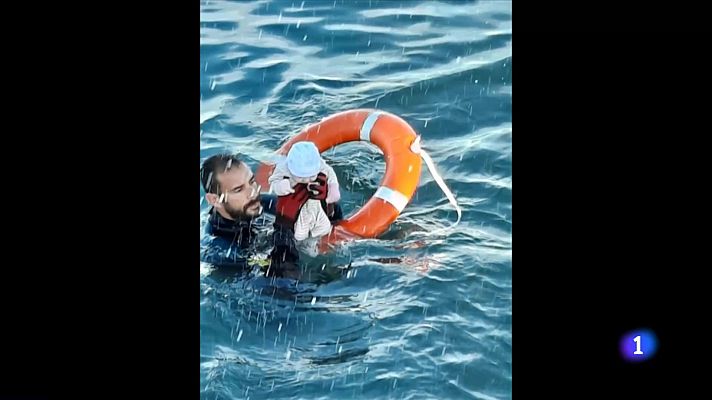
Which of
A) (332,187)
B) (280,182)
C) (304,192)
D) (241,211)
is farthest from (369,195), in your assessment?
(241,211)

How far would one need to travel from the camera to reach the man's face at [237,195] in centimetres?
394

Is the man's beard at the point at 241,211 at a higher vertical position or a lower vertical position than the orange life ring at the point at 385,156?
lower

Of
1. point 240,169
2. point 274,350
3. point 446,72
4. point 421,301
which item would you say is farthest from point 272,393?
point 446,72

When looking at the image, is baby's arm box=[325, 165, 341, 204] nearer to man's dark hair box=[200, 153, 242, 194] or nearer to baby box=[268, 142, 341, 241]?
baby box=[268, 142, 341, 241]

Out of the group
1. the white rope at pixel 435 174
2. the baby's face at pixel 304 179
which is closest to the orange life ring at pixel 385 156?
the white rope at pixel 435 174

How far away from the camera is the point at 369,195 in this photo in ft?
13.0

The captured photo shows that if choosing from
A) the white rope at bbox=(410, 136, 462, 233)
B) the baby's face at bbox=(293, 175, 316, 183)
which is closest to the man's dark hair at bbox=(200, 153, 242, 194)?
the baby's face at bbox=(293, 175, 316, 183)

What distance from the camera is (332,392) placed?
12.6 ft

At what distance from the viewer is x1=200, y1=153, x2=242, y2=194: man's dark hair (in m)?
3.96

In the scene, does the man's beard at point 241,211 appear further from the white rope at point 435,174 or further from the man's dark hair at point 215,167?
the white rope at point 435,174

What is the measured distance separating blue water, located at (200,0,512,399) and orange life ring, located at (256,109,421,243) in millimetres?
48

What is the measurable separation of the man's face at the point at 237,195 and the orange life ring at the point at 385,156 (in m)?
0.06

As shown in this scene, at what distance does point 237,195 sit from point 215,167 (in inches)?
6.7

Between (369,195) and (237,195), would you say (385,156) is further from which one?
(237,195)
